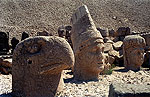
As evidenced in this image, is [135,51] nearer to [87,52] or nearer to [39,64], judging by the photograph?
[87,52]

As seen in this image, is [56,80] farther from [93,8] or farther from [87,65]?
[93,8]

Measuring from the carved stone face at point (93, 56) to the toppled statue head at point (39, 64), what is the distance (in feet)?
7.10

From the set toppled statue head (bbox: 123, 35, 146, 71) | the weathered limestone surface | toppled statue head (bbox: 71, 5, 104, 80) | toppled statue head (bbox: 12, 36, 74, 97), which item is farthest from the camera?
toppled statue head (bbox: 123, 35, 146, 71)

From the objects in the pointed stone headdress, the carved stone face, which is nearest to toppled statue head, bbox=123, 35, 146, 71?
the pointed stone headdress

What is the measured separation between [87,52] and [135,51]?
3.04m

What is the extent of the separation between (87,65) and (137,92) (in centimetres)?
347

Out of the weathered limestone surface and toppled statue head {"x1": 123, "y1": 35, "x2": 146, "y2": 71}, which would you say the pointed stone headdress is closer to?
toppled statue head {"x1": 123, "y1": 35, "x2": 146, "y2": 71}

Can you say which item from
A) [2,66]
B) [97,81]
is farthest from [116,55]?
[2,66]

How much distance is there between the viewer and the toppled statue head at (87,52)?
6.46 metres

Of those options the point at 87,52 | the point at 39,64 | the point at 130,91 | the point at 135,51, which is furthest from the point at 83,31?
the point at 130,91

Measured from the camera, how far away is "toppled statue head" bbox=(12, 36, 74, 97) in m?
4.25

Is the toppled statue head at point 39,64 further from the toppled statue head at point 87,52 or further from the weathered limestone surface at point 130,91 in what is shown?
the toppled statue head at point 87,52

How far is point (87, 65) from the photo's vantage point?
654 cm

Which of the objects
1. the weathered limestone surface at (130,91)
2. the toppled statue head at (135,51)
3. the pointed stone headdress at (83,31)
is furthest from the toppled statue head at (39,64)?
the toppled statue head at (135,51)
